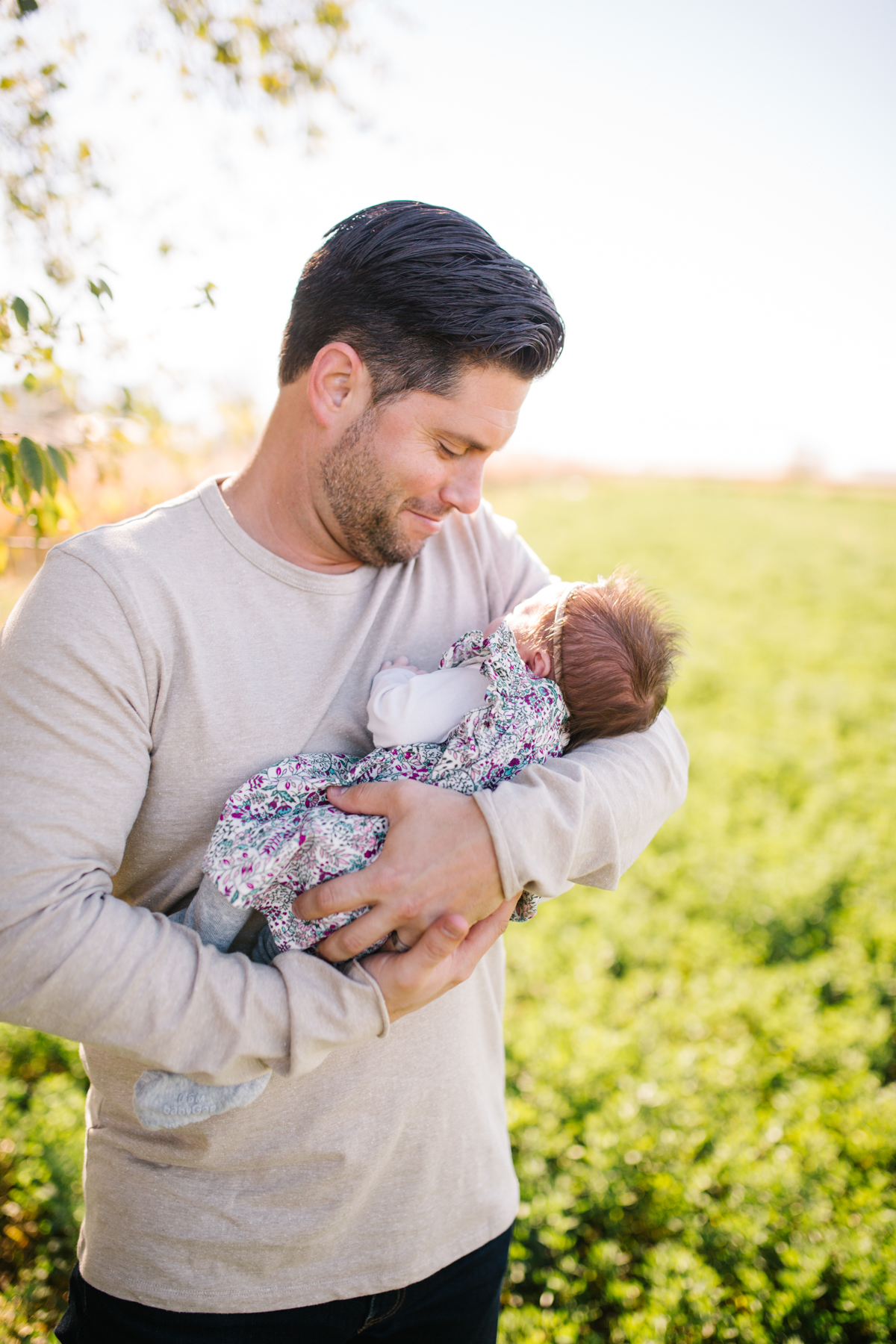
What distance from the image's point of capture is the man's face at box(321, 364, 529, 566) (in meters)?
1.64

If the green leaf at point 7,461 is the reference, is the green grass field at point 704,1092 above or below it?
below

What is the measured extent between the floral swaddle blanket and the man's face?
33cm

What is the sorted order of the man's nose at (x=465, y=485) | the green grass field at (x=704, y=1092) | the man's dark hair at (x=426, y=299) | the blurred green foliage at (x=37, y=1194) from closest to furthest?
the man's dark hair at (x=426, y=299)
the man's nose at (x=465, y=485)
the blurred green foliage at (x=37, y=1194)
the green grass field at (x=704, y=1092)

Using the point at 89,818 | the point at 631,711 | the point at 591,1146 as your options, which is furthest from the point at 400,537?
the point at 591,1146

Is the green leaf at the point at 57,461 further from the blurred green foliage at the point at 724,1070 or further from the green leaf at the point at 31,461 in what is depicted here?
the blurred green foliage at the point at 724,1070

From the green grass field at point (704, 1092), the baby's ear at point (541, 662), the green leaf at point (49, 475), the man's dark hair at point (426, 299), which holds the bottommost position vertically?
the green grass field at point (704, 1092)

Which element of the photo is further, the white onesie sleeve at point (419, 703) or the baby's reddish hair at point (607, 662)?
the baby's reddish hair at point (607, 662)

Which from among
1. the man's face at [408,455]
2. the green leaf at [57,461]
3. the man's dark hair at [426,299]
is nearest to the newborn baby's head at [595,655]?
the man's face at [408,455]

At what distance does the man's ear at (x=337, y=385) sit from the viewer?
5.39ft

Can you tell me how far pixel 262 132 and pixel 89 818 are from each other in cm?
309

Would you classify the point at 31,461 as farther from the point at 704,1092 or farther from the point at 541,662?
the point at 704,1092

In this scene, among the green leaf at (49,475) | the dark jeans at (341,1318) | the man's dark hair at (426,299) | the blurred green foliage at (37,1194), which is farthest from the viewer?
the blurred green foliage at (37,1194)

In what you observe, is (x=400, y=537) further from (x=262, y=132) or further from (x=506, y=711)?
(x=262, y=132)

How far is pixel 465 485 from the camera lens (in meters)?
1.72
